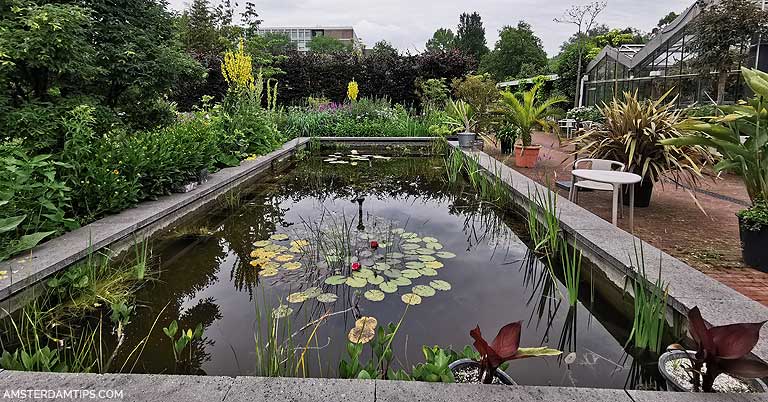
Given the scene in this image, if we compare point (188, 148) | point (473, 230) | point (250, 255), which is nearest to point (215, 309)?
point (250, 255)

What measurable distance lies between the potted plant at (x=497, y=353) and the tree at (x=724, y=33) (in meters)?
9.06

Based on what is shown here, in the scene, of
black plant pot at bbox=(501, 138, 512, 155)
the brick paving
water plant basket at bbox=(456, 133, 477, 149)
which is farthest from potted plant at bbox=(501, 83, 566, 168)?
water plant basket at bbox=(456, 133, 477, 149)

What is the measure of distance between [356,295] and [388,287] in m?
0.20

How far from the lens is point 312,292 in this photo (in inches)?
101

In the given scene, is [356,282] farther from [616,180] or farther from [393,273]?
[616,180]

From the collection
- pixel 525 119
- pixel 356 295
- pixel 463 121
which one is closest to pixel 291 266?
pixel 356 295

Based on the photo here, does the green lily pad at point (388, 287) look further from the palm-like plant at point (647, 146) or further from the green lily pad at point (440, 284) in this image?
the palm-like plant at point (647, 146)

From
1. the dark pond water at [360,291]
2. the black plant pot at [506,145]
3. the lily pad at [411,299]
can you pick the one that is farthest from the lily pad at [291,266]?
the black plant pot at [506,145]

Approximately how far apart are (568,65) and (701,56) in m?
8.24

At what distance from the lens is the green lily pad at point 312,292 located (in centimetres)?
252

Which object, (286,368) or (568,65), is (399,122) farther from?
(286,368)

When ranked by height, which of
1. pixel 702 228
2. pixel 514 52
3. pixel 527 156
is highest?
pixel 514 52

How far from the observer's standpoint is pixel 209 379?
1492mm

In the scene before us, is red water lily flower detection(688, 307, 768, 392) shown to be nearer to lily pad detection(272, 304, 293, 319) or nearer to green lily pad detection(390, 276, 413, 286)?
green lily pad detection(390, 276, 413, 286)
